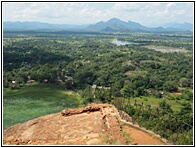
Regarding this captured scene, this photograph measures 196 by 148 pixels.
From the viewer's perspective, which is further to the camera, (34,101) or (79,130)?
(34,101)

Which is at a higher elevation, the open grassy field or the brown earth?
the brown earth

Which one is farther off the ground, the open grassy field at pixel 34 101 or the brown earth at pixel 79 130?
the brown earth at pixel 79 130

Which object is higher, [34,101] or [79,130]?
[79,130]

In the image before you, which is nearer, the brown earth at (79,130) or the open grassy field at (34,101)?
the brown earth at (79,130)

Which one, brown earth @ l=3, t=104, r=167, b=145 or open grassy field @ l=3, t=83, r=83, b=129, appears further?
open grassy field @ l=3, t=83, r=83, b=129

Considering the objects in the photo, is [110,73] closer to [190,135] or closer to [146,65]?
[146,65]
